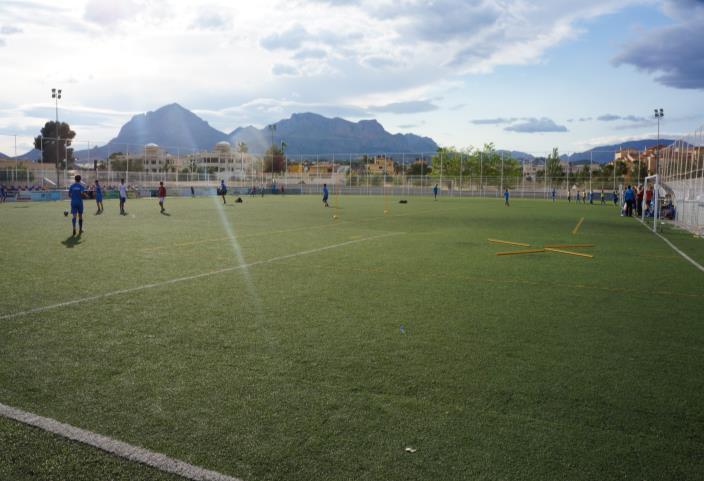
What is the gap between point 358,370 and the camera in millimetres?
5340

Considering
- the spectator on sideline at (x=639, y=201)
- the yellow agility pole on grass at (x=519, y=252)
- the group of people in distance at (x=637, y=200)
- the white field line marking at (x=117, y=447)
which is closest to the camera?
the white field line marking at (x=117, y=447)

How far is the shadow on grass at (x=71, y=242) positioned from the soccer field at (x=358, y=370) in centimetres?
399

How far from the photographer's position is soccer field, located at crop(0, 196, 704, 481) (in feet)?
12.1

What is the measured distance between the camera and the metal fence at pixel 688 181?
23.3m

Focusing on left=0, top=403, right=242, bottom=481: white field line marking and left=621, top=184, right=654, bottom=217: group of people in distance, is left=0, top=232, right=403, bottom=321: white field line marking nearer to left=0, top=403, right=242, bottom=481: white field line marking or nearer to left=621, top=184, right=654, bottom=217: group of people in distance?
left=0, top=403, right=242, bottom=481: white field line marking

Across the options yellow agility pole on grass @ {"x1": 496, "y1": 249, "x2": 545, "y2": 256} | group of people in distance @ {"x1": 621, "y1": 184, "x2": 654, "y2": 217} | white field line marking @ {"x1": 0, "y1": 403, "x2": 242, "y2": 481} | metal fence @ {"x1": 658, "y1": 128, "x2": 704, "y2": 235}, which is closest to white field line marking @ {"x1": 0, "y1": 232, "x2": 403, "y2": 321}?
white field line marking @ {"x1": 0, "y1": 403, "x2": 242, "y2": 481}

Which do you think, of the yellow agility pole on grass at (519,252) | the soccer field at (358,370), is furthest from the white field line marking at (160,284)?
the yellow agility pole on grass at (519,252)

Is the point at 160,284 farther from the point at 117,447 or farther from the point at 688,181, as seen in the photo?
the point at 688,181

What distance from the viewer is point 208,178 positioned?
2899 inches

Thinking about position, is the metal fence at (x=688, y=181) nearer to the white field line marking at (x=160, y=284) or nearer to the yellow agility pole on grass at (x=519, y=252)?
the yellow agility pole on grass at (x=519, y=252)

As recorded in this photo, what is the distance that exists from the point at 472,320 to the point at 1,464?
18.1 ft

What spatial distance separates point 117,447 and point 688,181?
30294mm

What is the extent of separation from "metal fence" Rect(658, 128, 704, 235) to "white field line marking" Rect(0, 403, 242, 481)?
911 inches

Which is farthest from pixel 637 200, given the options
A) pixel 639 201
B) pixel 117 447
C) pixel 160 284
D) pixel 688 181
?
pixel 117 447
